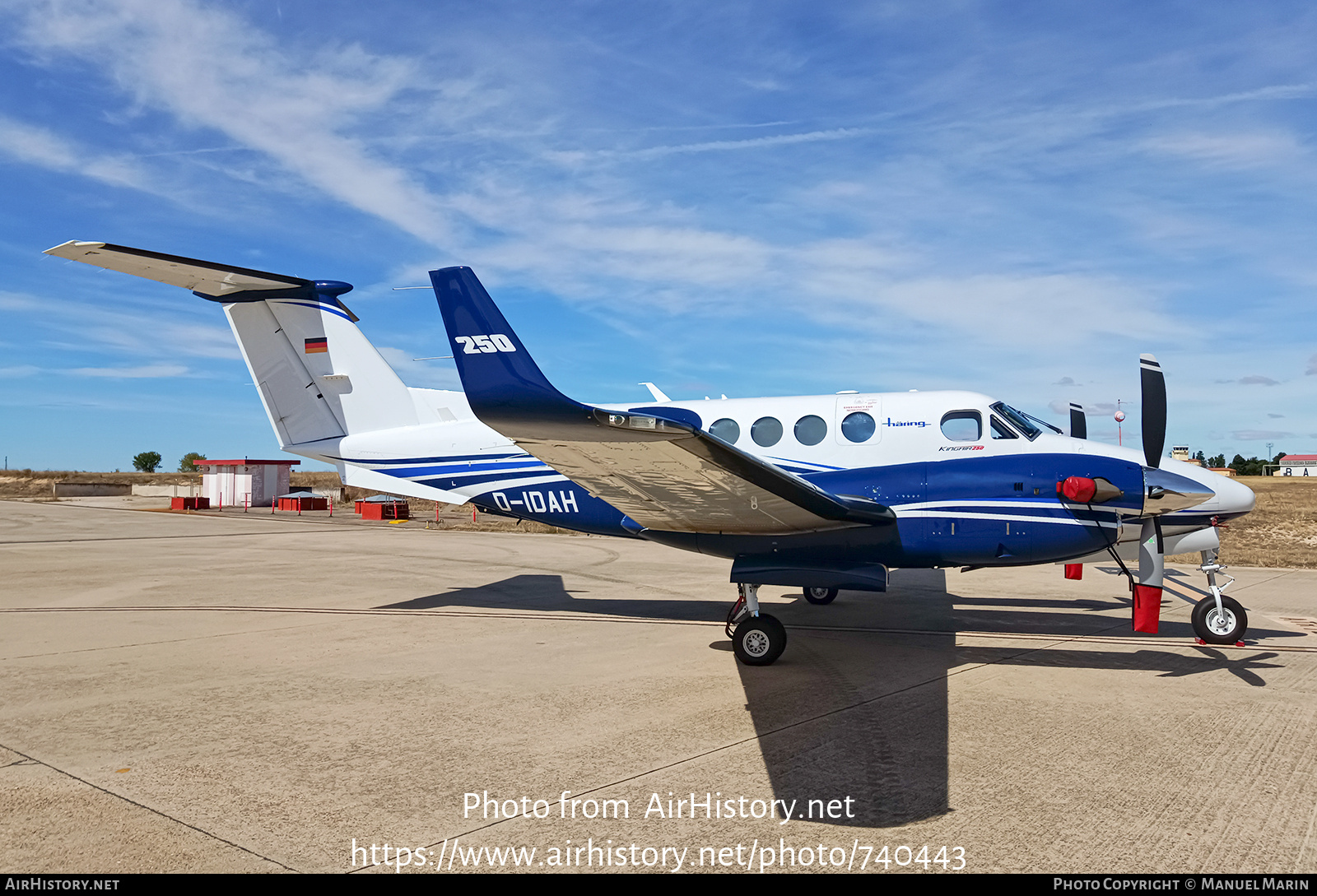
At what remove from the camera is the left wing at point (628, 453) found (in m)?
5.36

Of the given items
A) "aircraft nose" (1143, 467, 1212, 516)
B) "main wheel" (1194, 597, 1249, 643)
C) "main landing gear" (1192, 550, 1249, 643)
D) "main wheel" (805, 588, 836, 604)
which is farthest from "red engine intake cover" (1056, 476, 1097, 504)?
"main wheel" (805, 588, 836, 604)

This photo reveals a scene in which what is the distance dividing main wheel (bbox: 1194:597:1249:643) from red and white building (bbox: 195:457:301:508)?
152 feet

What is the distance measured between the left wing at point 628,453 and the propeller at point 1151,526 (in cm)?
258

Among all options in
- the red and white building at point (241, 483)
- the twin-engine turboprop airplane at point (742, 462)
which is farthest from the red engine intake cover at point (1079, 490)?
the red and white building at point (241, 483)

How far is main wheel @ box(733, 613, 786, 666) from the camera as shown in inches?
316

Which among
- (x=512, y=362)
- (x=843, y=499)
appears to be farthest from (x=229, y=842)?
(x=843, y=499)

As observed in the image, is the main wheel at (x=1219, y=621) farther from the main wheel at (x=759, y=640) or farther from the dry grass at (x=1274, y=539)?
the dry grass at (x=1274, y=539)

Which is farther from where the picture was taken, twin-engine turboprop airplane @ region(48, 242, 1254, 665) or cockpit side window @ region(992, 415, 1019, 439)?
cockpit side window @ region(992, 415, 1019, 439)

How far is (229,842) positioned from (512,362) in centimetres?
338

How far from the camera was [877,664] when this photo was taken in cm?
815

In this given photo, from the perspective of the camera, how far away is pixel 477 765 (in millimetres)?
5168

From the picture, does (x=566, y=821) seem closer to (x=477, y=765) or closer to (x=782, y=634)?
(x=477, y=765)

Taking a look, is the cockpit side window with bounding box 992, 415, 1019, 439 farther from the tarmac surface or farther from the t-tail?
the t-tail

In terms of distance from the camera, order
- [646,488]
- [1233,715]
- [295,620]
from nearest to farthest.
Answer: [1233,715], [646,488], [295,620]
